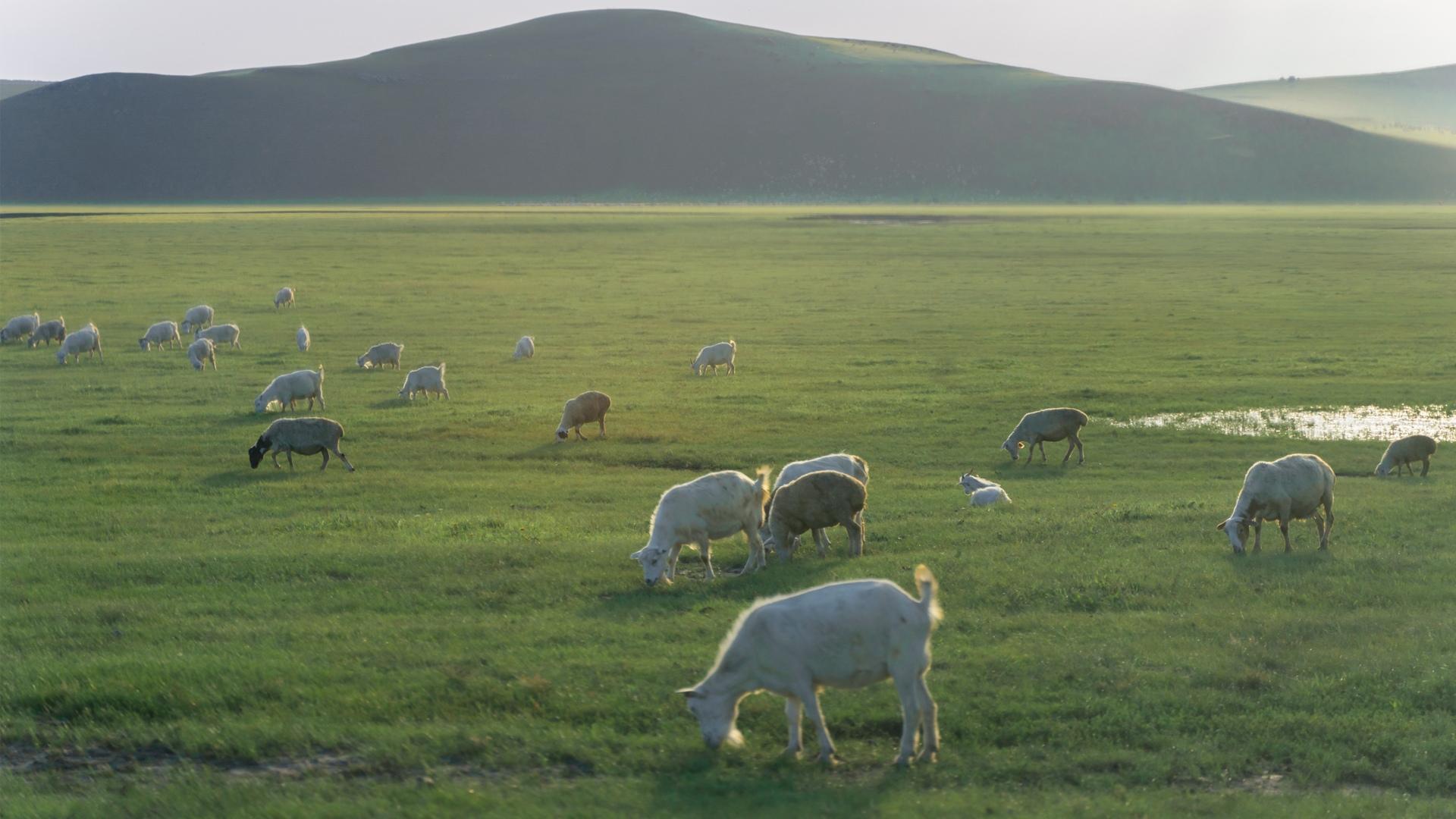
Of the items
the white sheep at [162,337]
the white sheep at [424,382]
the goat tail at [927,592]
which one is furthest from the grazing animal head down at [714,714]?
the white sheep at [162,337]

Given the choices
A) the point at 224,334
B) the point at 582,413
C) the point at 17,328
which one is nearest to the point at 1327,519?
the point at 582,413

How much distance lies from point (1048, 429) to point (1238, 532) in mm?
8612

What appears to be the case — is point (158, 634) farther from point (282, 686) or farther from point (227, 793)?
point (227, 793)

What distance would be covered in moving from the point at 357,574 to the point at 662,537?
12.1ft

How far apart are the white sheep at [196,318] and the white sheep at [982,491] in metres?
33.8

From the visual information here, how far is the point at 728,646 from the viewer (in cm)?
999

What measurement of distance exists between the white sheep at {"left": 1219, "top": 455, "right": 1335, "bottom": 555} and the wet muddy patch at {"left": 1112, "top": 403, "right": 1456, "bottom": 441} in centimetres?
1057

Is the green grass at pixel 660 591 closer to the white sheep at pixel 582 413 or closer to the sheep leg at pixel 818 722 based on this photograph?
the sheep leg at pixel 818 722

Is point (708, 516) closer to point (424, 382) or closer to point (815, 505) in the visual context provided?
point (815, 505)

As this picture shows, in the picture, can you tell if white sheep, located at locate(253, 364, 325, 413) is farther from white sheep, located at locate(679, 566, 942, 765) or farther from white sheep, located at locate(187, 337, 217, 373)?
white sheep, located at locate(679, 566, 942, 765)

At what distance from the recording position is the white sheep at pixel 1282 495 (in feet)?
52.1

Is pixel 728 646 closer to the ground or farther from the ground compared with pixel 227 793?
farther from the ground

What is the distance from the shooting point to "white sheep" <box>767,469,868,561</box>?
15.7 m

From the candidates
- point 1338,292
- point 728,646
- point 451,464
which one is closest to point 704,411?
point 451,464
